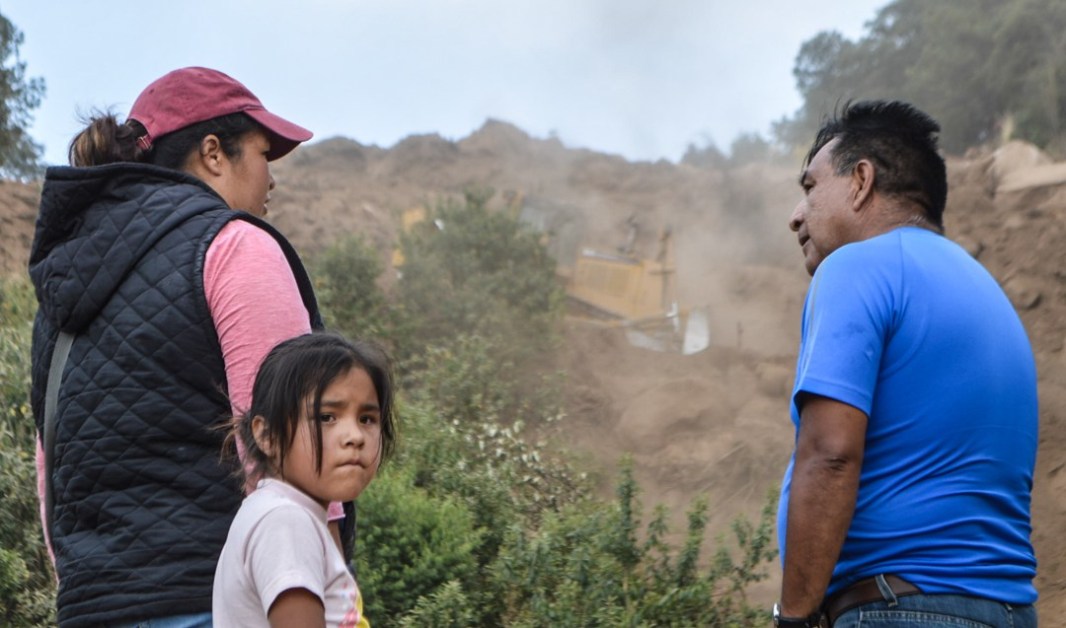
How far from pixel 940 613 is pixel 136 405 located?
157 centimetres

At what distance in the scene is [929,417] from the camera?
7.08 ft

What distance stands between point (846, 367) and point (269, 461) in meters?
1.11

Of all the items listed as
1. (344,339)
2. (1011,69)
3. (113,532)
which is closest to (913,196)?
(344,339)

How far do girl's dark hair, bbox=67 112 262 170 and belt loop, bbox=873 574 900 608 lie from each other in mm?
1598

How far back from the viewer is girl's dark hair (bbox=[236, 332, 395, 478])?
201 centimetres

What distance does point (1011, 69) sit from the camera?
22.4 meters

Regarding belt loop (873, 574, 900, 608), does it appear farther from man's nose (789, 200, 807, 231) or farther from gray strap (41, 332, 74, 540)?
gray strap (41, 332, 74, 540)

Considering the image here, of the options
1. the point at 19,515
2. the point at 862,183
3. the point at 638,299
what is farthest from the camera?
the point at 638,299

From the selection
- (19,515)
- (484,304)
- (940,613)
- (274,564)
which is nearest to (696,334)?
(484,304)

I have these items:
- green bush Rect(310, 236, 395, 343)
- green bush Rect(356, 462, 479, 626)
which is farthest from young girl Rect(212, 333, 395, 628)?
green bush Rect(310, 236, 395, 343)

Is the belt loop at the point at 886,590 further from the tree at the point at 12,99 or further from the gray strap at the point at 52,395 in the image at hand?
the tree at the point at 12,99

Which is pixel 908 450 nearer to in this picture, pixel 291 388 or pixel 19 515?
pixel 291 388

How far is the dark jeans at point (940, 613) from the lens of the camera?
2080 millimetres

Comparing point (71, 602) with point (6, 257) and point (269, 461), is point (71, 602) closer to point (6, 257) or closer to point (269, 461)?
point (269, 461)
